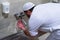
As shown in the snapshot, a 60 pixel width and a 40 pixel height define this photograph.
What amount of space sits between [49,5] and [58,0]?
2.90ft

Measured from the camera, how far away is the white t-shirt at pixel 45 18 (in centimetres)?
124

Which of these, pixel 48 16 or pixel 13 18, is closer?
pixel 48 16

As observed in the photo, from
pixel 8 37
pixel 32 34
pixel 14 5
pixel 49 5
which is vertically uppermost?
pixel 49 5

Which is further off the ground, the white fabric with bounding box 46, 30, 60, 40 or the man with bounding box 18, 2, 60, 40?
the man with bounding box 18, 2, 60, 40

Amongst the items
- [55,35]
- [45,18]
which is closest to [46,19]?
[45,18]

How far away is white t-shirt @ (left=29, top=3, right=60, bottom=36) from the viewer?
4.06 ft

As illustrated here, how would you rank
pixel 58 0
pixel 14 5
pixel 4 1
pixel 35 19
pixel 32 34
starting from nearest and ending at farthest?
pixel 35 19
pixel 32 34
pixel 4 1
pixel 14 5
pixel 58 0

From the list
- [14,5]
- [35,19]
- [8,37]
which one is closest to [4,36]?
[8,37]

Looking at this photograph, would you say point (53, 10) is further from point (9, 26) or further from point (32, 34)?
point (9, 26)

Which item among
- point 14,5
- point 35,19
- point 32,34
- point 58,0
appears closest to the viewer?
point 35,19

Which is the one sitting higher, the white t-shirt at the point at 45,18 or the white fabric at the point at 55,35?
the white t-shirt at the point at 45,18

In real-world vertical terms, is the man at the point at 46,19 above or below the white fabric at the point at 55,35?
above

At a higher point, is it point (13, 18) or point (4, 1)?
point (4, 1)

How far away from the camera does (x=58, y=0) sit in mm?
2172
